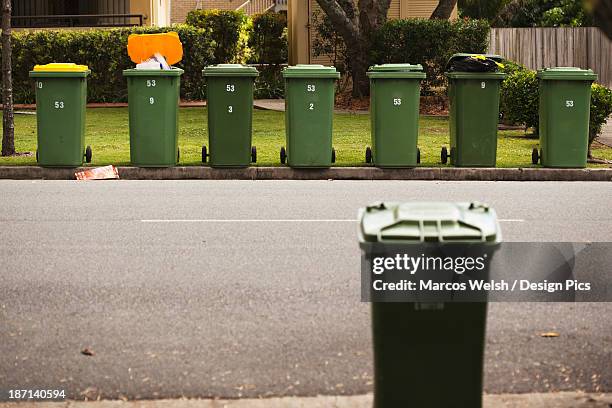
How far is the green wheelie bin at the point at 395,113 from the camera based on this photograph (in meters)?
14.7

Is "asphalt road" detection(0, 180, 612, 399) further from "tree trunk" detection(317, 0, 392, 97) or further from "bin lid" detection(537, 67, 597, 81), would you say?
"tree trunk" detection(317, 0, 392, 97)

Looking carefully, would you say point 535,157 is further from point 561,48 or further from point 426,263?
point 561,48

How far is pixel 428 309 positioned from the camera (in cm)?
425

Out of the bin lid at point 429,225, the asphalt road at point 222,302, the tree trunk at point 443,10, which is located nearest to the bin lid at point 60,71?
the asphalt road at point 222,302

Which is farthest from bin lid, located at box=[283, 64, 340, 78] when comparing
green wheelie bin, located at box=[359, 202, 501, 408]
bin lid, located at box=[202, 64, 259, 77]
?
green wheelie bin, located at box=[359, 202, 501, 408]

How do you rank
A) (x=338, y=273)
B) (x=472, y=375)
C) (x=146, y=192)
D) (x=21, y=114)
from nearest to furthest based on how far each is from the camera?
(x=472, y=375) → (x=338, y=273) → (x=146, y=192) → (x=21, y=114)

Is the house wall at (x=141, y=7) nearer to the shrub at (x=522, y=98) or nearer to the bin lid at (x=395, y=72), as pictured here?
the shrub at (x=522, y=98)

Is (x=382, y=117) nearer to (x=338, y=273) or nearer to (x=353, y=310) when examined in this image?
(x=338, y=273)

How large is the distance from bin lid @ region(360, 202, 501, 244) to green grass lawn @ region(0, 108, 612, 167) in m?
10.9

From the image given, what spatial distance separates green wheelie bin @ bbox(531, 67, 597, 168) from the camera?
14719 millimetres

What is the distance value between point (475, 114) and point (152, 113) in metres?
3.88

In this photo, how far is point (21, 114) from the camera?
953 inches

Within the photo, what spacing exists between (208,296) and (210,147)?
23.4ft

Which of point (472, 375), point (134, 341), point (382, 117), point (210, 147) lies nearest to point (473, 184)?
point (382, 117)
